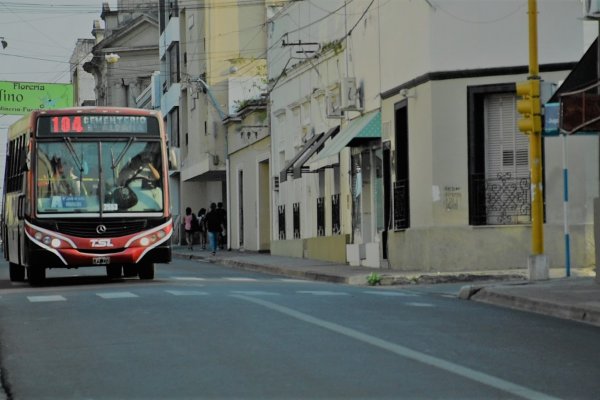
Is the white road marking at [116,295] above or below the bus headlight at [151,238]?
below

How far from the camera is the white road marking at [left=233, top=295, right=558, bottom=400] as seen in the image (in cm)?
981

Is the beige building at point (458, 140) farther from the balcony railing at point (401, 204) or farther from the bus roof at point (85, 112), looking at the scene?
the bus roof at point (85, 112)

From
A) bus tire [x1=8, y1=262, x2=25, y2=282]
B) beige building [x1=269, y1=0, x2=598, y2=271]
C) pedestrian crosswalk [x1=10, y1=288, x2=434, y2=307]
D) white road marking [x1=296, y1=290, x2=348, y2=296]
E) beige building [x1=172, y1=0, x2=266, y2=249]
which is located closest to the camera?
pedestrian crosswalk [x1=10, y1=288, x2=434, y2=307]

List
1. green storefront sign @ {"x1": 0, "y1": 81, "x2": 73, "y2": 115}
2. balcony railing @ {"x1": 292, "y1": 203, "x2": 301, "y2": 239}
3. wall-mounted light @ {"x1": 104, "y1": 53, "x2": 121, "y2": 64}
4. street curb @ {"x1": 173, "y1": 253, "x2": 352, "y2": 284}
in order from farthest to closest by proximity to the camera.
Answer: wall-mounted light @ {"x1": 104, "y1": 53, "x2": 121, "y2": 64} < green storefront sign @ {"x1": 0, "y1": 81, "x2": 73, "y2": 115} < balcony railing @ {"x1": 292, "y1": 203, "x2": 301, "y2": 239} < street curb @ {"x1": 173, "y1": 253, "x2": 352, "y2": 284}

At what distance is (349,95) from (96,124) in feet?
35.3

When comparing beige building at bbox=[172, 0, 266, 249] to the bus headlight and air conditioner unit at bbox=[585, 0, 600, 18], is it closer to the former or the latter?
the bus headlight

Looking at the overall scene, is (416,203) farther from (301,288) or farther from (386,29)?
(301,288)

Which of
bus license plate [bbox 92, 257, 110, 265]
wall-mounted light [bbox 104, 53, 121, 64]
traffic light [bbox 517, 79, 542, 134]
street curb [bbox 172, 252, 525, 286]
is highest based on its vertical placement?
wall-mounted light [bbox 104, 53, 121, 64]

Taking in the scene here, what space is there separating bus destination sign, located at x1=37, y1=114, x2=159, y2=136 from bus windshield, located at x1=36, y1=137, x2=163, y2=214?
178 mm

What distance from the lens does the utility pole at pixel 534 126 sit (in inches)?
900

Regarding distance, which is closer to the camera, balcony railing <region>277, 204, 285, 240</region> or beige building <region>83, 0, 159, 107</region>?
balcony railing <region>277, 204, 285, 240</region>

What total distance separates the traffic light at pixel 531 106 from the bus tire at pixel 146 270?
866 cm

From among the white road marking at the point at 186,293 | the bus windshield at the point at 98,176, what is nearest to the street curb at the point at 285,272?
the bus windshield at the point at 98,176

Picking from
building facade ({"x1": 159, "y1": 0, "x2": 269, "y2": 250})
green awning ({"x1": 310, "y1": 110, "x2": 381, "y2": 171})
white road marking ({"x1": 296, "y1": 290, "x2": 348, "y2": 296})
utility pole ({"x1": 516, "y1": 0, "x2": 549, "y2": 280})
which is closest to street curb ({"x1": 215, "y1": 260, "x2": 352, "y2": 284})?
green awning ({"x1": 310, "y1": 110, "x2": 381, "y2": 171})
